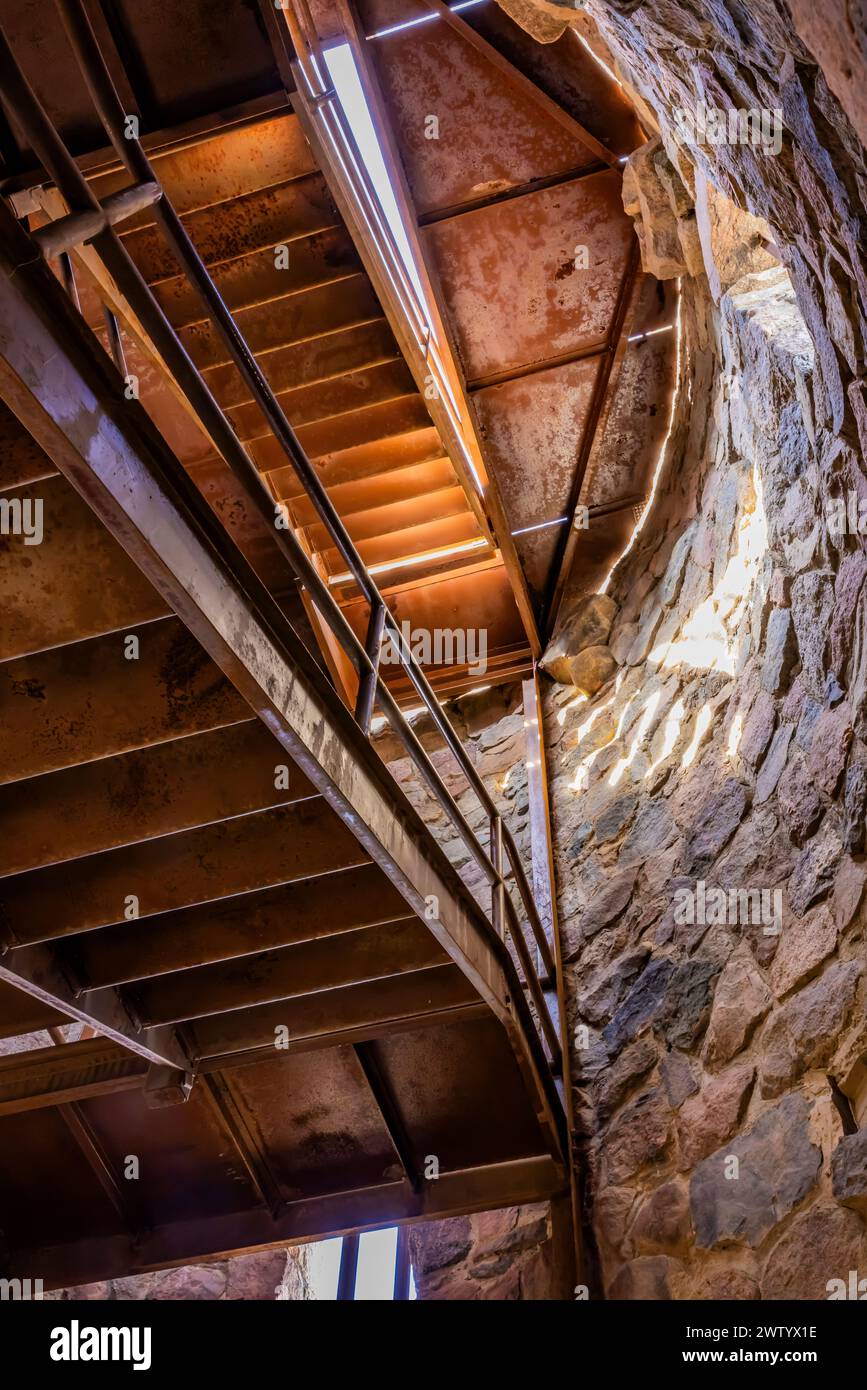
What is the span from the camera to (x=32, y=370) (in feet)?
9.85

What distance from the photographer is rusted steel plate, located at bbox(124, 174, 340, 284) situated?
7895mm

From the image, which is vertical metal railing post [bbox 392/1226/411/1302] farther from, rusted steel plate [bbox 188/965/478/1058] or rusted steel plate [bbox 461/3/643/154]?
rusted steel plate [bbox 461/3/643/154]

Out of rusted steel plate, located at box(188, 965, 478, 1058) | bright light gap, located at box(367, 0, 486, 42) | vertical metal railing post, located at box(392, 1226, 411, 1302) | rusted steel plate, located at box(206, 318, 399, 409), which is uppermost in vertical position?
bright light gap, located at box(367, 0, 486, 42)

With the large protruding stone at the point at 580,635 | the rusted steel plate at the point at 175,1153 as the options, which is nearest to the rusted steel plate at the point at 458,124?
the large protruding stone at the point at 580,635

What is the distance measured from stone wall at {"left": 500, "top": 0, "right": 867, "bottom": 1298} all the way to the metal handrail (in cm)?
90

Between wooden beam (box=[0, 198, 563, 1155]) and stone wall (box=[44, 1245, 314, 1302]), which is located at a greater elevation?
wooden beam (box=[0, 198, 563, 1155])

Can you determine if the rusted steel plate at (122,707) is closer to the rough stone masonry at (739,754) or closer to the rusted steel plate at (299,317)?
the rough stone masonry at (739,754)

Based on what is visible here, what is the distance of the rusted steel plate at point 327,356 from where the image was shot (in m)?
8.54

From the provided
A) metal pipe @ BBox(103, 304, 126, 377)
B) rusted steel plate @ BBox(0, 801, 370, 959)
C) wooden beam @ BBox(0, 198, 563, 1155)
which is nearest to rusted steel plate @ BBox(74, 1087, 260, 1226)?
wooden beam @ BBox(0, 198, 563, 1155)

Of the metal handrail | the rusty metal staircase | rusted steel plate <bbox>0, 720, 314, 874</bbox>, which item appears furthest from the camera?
rusted steel plate <bbox>0, 720, 314, 874</bbox>

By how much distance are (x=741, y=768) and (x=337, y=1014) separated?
230 centimetres
